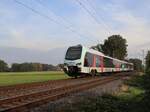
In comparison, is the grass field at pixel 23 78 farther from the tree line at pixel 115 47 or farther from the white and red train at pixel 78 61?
the tree line at pixel 115 47

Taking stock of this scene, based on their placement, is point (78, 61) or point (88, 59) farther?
point (88, 59)

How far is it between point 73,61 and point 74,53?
1106 millimetres

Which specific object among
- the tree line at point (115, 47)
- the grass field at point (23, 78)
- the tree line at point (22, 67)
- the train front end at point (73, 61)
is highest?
the tree line at point (115, 47)

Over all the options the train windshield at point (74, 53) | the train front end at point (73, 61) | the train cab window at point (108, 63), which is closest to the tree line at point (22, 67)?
the train cab window at point (108, 63)

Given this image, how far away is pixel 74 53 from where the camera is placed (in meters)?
38.2

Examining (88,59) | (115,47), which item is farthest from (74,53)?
(115,47)

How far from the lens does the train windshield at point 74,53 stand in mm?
37781

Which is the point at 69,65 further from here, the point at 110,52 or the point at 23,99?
the point at 110,52

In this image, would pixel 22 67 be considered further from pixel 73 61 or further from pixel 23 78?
pixel 73 61

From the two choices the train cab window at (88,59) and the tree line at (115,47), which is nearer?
the train cab window at (88,59)

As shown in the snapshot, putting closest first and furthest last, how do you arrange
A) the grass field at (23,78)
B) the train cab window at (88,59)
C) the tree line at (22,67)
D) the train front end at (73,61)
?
the grass field at (23,78)
the train front end at (73,61)
the train cab window at (88,59)
the tree line at (22,67)

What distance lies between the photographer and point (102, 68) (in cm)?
4741

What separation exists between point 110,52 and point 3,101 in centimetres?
11721

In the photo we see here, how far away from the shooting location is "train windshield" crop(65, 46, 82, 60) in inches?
1487
